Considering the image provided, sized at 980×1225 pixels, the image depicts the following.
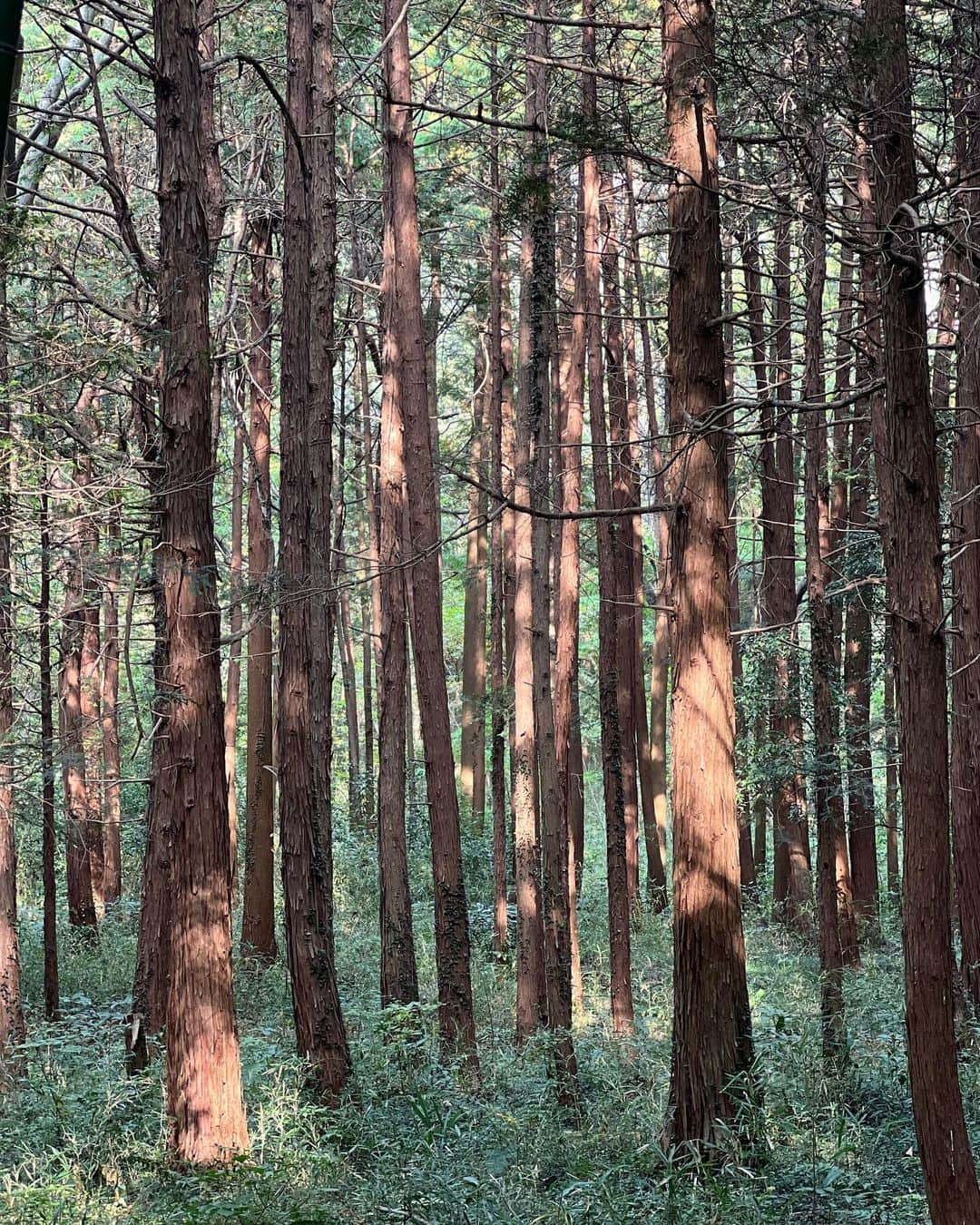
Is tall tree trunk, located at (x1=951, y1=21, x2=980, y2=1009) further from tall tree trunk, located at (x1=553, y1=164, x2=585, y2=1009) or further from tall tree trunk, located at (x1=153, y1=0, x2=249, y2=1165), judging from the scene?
tall tree trunk, located at (x1=153, y1=0, x2=249, y2=1165)

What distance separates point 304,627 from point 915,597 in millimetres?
5433

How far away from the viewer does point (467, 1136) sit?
7348 millimetres

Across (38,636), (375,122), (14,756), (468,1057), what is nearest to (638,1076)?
(468,1057)

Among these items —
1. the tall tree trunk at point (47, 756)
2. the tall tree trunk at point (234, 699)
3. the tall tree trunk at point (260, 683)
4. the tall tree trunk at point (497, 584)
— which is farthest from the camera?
the tall tree trunk at point (234, 699)

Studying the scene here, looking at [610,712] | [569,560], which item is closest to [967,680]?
[610,712]

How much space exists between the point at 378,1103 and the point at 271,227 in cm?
1041

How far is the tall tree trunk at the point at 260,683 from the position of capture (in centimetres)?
1538

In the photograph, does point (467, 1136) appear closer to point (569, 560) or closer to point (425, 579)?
point (425, 579)

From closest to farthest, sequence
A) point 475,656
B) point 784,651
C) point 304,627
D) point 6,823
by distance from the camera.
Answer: point 304,627
point 6,823
point 784,651
point 475,656

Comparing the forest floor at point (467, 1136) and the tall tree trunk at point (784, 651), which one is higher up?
the tall tree trunk at point (784, 651)

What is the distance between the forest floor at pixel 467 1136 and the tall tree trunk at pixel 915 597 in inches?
28.0

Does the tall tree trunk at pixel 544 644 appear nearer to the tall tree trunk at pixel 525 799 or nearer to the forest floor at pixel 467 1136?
the tall tree trunk at pixel 525 799

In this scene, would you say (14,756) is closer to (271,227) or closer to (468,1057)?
(468,1057)

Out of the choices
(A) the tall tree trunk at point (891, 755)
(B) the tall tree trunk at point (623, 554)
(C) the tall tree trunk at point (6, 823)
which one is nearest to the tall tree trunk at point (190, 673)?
(C) the tall tree trunk at point (6, 823)
